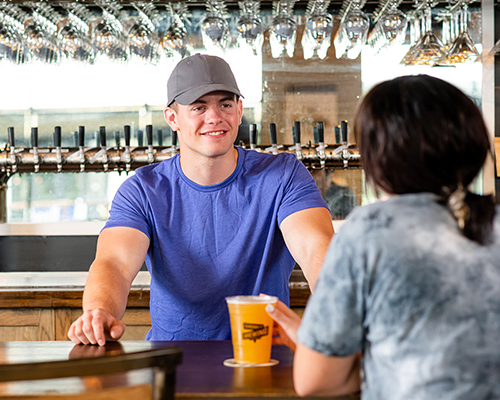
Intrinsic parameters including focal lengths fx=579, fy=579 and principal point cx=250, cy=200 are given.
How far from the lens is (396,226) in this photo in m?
0.64

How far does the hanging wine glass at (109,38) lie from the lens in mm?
2502

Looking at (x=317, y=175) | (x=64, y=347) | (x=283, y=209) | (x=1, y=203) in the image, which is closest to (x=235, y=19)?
(x=317, y=175)

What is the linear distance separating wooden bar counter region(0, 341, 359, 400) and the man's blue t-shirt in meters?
0.30

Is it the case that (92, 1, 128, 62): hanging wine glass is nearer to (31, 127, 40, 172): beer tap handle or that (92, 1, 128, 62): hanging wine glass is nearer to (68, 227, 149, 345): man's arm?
(31, 127, 40, 172): beer tap handle

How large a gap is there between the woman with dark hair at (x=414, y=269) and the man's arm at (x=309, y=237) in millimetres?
611

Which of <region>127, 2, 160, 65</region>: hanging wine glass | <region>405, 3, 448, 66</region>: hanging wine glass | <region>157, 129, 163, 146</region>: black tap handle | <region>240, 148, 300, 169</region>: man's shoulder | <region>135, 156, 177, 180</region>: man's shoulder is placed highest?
<region>127, 2, 160, 65</region>: hanging wine glass

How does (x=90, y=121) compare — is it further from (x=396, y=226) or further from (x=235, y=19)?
(x=396, y=226)

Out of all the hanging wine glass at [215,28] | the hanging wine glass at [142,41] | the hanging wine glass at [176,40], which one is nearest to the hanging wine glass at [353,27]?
the hanging wine glass at [215,28]

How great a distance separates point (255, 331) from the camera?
911 mm

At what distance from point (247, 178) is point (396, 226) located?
0.94 meters

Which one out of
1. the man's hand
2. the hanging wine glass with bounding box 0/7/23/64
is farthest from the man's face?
the hanging wine glass with bounding box 0/7/23/64

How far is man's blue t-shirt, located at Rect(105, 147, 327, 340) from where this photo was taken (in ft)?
4.80

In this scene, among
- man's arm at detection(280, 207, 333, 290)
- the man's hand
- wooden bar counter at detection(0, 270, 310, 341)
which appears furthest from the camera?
wooden bar counter at detection(0, 270, 310, 341)

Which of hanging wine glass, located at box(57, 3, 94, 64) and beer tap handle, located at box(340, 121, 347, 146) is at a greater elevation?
hanging wine glass, located at box(57, 3, 94, 64)
